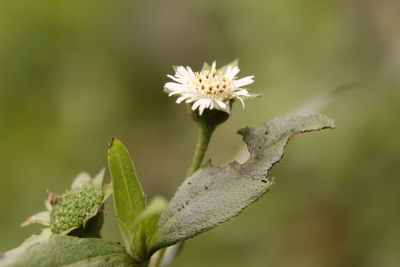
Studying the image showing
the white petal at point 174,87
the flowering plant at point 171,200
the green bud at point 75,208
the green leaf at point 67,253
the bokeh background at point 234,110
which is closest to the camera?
the green leaf at point 67,253

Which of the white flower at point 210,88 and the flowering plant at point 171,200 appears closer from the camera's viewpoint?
the flowering plant at point 171,200

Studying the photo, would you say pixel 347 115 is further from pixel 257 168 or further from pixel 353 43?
pixel 257 168

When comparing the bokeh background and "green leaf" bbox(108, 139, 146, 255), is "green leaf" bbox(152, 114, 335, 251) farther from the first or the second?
the bokeh background

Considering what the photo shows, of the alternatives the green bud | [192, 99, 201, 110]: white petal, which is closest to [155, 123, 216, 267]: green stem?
[192, 99, 201, 110]: white petal

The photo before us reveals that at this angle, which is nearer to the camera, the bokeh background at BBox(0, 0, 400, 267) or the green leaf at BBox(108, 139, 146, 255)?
the green leaf at BBox(108, 139, 146, 255)

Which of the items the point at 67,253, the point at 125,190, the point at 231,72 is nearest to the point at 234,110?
the point at 231,72

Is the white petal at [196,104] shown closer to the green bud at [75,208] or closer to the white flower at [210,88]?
the white flower at [210,88]

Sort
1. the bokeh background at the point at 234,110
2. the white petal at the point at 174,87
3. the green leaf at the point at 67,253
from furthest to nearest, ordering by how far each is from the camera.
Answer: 1. the bokeh background at the point at 234,110
2. the white petal at the point at 174,87
3. the green leaf at the point at 67,253

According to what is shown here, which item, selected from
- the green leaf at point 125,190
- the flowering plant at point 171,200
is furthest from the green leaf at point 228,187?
the green leaf at point 125,190
